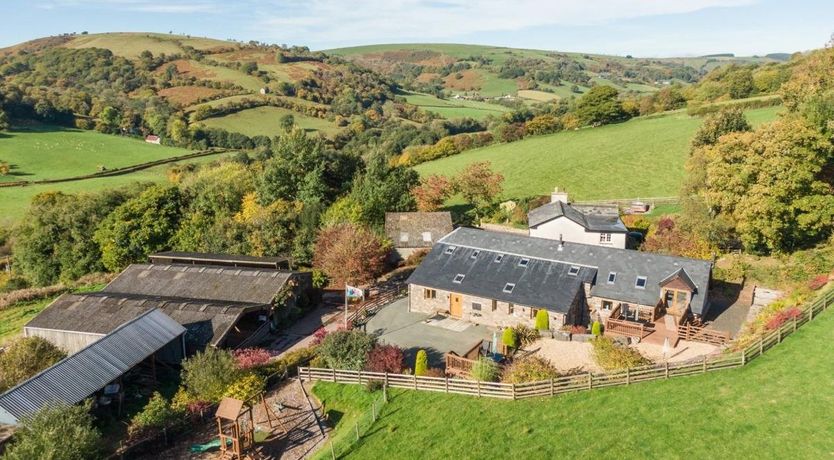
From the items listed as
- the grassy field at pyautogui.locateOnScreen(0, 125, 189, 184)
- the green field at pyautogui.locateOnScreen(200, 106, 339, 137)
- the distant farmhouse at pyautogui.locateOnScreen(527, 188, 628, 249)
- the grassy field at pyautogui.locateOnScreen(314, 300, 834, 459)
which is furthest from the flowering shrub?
the green field at pyautogui.locateOnScreen(200, 106, 339, 137)

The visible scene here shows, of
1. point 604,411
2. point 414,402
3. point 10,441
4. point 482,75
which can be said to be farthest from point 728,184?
point 482,75

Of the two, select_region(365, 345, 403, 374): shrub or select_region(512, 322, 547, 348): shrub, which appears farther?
select_region(512, 322, 547, 348): shrub

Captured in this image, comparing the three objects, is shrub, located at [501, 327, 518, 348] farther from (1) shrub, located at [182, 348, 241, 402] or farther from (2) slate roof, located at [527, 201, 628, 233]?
(2) slate roof, located at [527, 201, 628, 233]

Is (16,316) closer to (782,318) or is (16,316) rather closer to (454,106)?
(782,318)

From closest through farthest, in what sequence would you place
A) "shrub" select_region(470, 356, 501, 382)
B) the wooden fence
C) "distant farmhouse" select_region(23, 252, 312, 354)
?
1. the wooden fence
2. "shrub" select_region(470, 356, 501, 382)
3. "distant farmhouse" select_region(23, 252, 312, 354)

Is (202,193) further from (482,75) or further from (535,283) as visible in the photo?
(482,75)

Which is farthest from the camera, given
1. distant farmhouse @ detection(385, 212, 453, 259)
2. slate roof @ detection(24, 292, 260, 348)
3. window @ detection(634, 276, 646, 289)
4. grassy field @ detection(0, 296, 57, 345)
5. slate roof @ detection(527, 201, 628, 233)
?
distant farmhouse @ detection(385, 212, 453, 259)

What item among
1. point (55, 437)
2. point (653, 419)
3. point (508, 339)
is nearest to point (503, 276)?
point (508, 339)
